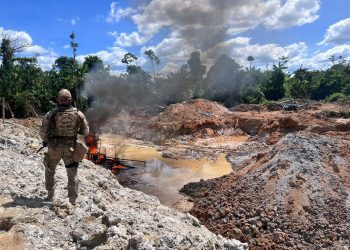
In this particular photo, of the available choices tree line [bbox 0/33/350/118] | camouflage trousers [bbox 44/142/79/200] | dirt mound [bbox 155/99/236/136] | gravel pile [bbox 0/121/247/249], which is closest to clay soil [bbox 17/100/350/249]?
gravel pile [bbox 0/121/247/249]

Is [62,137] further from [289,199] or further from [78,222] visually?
[289,199]

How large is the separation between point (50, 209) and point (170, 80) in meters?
42.7

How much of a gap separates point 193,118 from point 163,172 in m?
13.3

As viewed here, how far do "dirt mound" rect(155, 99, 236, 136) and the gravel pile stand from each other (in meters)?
23.7

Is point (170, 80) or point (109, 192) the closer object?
point (109, 192)

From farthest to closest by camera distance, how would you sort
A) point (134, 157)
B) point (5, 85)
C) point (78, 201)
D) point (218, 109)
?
point (218, 109), point (5, 85), point (134, 157), point (78, 201)

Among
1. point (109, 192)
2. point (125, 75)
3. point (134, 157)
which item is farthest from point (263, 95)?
point (109, 192)

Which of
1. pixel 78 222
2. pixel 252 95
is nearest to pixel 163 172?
pixel 78 222

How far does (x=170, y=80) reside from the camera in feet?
158

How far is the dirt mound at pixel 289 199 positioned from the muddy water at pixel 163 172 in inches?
82.8

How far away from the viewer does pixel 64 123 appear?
6.02 m

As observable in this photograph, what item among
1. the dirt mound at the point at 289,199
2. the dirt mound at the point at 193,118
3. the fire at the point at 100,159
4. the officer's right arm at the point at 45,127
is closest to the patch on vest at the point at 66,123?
the officer's right arm at the point at 45,127

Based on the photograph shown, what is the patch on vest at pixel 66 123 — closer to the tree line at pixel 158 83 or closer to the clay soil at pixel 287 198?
the clay soil at pixel 287 198

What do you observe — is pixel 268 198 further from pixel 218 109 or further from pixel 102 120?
pixel 102 120
